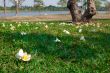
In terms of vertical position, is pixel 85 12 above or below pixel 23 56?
below

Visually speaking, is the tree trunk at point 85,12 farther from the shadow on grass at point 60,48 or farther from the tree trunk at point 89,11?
the shadow on grass at point 60,48

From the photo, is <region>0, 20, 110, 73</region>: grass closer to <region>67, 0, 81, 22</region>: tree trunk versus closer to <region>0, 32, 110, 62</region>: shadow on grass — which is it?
<region>0, 32, 110, 62</region>: shadow on grass

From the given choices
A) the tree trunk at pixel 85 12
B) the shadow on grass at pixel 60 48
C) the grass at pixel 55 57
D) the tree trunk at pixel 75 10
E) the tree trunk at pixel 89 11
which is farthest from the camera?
the tree trunk at pixel 75 10

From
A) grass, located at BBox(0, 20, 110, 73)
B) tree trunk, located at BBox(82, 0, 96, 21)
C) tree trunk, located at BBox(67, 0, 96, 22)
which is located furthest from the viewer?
tree trunk, located at BBox(67, 0, 96, 22)

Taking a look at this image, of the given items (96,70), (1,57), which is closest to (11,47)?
(1,57)

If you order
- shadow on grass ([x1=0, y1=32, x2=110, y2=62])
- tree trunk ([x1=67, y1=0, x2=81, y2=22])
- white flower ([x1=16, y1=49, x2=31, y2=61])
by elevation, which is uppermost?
white flower ([x1=16, y1=49, x2=31, y2=61])

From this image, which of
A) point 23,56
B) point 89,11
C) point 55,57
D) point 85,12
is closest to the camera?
point 23,56

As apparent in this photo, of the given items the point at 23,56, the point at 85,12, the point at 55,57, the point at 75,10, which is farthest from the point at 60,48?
the point at 75,10

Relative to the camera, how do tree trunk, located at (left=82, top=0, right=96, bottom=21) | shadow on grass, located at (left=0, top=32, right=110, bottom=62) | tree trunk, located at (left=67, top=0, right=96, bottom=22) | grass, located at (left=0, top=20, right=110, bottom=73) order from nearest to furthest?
grass, located at (left=0, top=20, right=110, bottom=73) → shadow on grass, located at (left=0, top=32, right=110, bottom=62) → tree trunk, located at (left=82, top=0, right=96, bottom=21) → tree trunk, located at (left=67, top=0, right=96, bottom=22)

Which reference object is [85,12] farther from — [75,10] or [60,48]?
[60,48]

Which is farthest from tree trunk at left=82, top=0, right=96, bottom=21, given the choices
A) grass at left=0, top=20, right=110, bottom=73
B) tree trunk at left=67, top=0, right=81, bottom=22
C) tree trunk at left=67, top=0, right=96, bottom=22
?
grass at left=0, top=20, right=110, bottom=73

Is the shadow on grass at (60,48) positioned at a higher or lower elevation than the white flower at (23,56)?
lower

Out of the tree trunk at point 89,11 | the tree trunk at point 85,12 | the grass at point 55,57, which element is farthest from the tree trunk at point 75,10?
the grass at point 55,57

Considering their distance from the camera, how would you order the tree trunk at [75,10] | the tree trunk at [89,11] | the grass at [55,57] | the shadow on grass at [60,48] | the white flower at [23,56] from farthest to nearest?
the tree trunk at [75,10] → the tree trunk at [89,11] → the shadow on grass at [60,48] → the grass at [55,57] → the white flower at [23,56]
